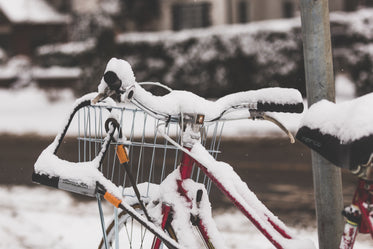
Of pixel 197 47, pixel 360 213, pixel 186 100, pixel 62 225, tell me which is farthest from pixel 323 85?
pixel 197 47

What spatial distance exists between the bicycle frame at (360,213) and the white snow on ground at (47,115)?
5.12 m

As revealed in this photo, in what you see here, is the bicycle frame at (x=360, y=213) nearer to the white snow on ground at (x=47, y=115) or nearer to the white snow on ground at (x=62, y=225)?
the white snow on ground at (x=62, y=225)

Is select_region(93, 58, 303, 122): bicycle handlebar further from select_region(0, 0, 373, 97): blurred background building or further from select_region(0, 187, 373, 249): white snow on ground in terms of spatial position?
select_region(0, 0, 373, 97): blurred background building

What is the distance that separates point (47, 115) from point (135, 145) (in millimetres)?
13978

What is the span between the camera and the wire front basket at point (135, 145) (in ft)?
7.74

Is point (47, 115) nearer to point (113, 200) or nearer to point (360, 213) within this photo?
point (113, 200)

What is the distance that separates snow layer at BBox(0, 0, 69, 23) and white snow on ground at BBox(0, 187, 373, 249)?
24329 mm

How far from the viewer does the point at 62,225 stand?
493 cm

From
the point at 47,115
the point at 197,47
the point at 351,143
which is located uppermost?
the point at 197,47

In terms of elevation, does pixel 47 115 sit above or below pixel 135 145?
below

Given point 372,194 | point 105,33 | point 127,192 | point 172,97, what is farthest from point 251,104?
point 105,33

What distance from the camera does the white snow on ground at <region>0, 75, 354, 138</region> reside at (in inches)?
438

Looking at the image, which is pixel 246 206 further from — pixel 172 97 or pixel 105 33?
pixel 105 33

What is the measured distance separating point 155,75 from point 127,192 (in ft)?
40.0
